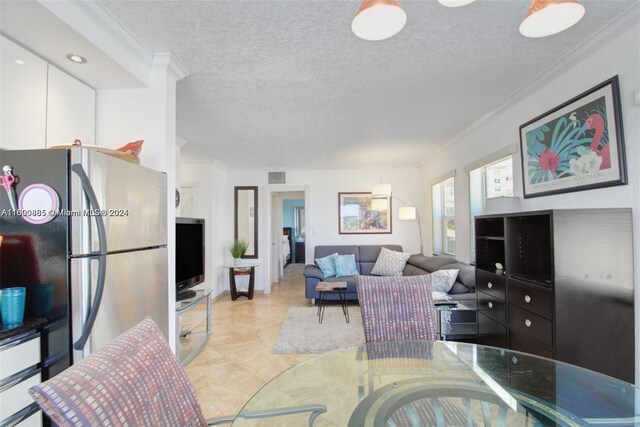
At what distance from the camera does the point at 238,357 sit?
2.77m

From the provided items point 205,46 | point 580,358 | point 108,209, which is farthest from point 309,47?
point 580,358

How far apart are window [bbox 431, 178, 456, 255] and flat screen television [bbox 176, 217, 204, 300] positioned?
3506 millimetres

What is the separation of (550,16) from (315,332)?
3.29 metres

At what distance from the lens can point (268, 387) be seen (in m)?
1.31

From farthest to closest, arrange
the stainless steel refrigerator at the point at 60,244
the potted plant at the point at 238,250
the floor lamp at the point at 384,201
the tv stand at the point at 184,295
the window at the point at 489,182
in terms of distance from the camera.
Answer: the potted plant at the point at 238,250 < the floor lamp at the point at 384,201 < the window at the point at 489,182 < the tv stand at the point at 184,295 < the stainless steel refrigerator at the point at 60,244

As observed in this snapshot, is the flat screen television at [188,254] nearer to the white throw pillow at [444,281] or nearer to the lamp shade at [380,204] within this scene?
the white throw pillow at [444,281]

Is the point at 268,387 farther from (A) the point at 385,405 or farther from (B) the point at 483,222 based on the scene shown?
(B) the point at 483,222

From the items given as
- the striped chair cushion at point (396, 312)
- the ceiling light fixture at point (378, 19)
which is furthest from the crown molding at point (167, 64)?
the striped chair cushion at point (396, 312)

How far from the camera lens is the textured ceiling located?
1.51 m

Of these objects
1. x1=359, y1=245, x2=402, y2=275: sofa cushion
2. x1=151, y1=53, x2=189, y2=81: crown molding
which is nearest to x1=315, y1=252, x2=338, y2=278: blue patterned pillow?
x1=359, y1=245, x2=402, y2=275: sofa cushion

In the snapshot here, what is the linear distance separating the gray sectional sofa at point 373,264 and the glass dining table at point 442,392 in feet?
5.56

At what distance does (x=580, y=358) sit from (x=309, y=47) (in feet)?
8.09

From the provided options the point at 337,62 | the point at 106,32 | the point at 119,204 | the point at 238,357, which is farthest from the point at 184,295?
the point at 337,62

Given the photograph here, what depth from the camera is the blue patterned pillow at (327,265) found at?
4.86 m
